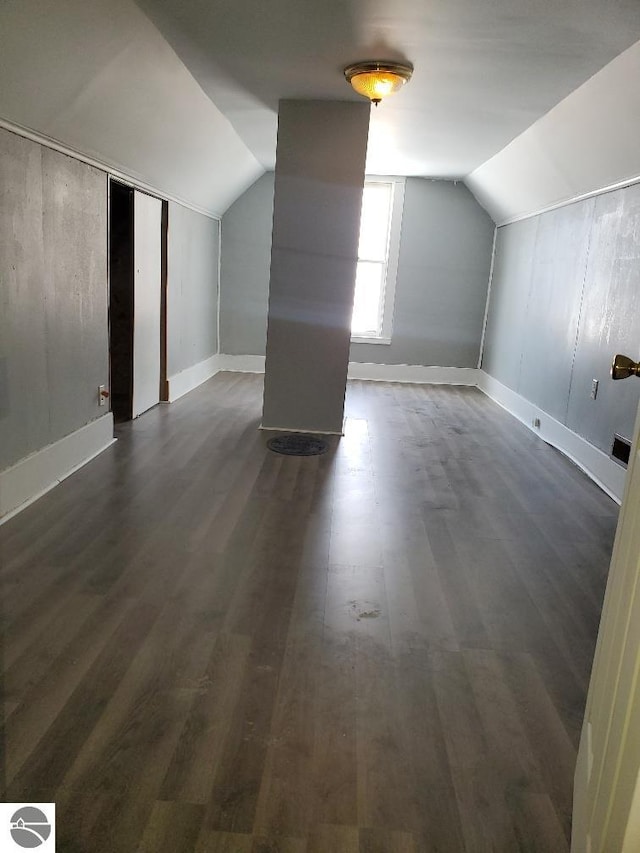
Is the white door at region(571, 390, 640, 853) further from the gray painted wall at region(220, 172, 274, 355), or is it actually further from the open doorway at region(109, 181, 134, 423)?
the gray painted wall at region(220, 172, 274, 355)

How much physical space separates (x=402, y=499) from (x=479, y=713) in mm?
1809

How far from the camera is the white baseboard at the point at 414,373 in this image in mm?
7703

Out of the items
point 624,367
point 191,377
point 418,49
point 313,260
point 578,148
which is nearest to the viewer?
point 624,367

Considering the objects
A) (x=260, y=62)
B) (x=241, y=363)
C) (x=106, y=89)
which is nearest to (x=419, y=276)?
(x=241, y=363)

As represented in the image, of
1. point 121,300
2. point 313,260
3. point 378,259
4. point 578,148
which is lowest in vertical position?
point 121,300

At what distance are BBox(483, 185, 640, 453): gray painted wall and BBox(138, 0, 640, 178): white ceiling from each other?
3.09 ft

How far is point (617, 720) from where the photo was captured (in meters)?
1.11

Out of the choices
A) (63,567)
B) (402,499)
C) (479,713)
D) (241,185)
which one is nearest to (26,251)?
(63,567)

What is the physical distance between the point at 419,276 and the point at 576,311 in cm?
285

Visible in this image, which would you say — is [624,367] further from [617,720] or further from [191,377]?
[191,377]

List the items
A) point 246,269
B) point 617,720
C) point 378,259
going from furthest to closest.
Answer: point 378,259 → point 246,269 → point 617,720

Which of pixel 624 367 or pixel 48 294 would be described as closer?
pixel 624 367

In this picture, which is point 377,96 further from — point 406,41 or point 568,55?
point 568,55

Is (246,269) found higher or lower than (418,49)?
lower
